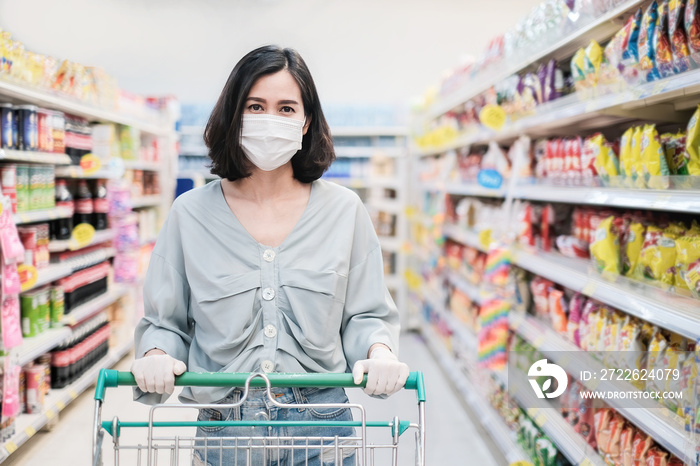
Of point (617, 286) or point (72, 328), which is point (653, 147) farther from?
point (72, 328)

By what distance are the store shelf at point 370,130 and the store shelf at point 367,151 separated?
0.16m

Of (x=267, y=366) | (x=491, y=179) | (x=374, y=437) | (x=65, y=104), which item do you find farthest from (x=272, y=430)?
(x=65, y=104)

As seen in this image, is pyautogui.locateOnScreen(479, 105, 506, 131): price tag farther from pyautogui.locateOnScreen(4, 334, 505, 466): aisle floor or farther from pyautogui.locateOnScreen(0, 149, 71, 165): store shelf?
pyautogui.locateOnScreen(0, 149, 71, 165): store shelf

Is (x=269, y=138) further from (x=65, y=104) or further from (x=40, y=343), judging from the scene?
(x=65, y=104)

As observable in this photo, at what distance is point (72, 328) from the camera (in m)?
4.32

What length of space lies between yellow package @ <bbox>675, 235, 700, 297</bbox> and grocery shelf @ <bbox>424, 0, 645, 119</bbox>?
859mm

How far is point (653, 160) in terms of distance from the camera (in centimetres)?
220

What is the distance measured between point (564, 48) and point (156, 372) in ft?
8.41

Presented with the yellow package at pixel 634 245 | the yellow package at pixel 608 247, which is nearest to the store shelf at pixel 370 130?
the yellow package at pixel 608 247

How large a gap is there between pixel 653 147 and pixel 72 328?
3735mm

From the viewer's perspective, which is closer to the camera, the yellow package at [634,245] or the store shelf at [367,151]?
the yellow package at [634,245]

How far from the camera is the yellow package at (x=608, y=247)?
252 cm

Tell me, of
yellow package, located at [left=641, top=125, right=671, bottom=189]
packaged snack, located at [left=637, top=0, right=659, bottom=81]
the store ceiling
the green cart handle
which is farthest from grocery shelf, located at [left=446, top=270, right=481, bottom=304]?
the store ceiling

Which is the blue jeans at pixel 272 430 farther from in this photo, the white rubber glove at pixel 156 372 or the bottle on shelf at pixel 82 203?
the bottle on shelf at pixel 82 203
